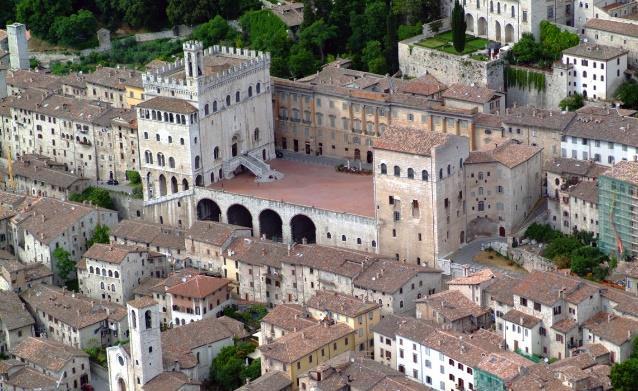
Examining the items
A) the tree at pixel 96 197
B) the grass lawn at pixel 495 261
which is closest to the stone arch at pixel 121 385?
the grass lawn at pixel 495 261

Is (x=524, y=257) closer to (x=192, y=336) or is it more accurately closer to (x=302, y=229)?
(x=302, y=229)

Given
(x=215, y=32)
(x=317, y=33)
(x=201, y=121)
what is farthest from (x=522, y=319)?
(x=215, y=32)

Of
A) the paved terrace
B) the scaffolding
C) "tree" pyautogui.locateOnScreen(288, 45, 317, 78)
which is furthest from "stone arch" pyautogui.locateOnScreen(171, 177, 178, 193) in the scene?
the scaffolding

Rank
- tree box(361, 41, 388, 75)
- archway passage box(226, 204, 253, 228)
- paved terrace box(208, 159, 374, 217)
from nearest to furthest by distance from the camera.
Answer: paved terrace box(208, 159, 374, 217)
archway passage box(226, 204, 253, 228)
tree box(361, 41, 388, 75)

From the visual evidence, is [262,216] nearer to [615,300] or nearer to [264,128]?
[264,128]

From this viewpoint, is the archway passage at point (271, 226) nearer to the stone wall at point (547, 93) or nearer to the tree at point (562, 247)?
the stone wall at point (547, 93)

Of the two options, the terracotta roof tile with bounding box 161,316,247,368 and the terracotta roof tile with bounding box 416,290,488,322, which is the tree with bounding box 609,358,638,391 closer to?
the terracotta roof tile with bounding box 416,290,488,322

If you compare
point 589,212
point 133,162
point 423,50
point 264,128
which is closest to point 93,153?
point 133,162

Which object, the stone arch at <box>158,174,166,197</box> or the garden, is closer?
the garden
